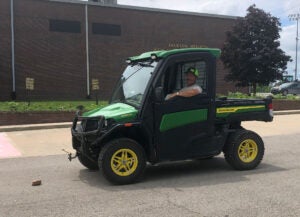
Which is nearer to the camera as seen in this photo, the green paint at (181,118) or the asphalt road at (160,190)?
the asphalt road at (160,190)

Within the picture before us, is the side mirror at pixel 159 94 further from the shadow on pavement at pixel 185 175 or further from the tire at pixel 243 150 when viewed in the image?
the tire at pixel 243 150

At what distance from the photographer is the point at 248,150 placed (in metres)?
8.05

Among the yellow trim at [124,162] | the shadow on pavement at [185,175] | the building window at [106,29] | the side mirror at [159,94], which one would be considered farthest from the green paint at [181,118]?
the building window at [106,29]

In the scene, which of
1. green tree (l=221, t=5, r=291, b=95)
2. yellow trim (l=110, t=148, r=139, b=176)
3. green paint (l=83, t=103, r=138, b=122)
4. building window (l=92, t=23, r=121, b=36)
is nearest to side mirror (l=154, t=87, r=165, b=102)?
green paint (l=83, t=103, r=138, b=122)

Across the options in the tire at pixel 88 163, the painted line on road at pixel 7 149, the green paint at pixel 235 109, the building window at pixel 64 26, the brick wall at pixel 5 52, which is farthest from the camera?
the building window at pixel 64 26

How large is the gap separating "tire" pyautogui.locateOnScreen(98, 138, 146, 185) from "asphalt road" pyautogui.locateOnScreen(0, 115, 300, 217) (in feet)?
0.50

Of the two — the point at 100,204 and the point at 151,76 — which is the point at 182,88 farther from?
the point at 100,204

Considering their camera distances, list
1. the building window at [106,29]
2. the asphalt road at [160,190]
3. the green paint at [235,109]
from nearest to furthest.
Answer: the asphalt road at [160,190], the green paint at [235,109], the building window at [106,29]

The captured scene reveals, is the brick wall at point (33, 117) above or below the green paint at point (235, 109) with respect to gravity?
below

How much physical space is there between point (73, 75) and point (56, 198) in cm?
2292

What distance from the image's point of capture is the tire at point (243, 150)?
787 cm

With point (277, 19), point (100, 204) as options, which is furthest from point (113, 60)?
point (100, 204)

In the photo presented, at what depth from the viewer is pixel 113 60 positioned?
30062 millimetres

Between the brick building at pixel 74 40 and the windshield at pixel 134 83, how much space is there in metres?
20.2
